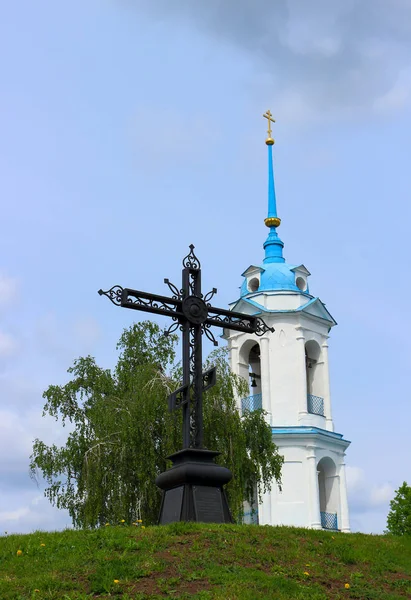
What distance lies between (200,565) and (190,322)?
4.47 metres

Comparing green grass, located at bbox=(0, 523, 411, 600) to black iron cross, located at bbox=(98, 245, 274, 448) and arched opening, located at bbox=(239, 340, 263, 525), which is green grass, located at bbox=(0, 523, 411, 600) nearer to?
black iron cross, located at bbox=(98, 245, 274, 448)

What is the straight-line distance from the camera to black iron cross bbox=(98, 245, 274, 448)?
490 inches

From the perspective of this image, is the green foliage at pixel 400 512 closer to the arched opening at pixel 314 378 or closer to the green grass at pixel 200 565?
the arched opening at pixel 314 378

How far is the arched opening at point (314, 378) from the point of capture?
3159 cm

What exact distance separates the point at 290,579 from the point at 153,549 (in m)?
1.63

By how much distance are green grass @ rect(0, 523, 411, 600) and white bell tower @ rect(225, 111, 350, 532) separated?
18.5m

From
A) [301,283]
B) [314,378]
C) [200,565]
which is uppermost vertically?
[301,283]

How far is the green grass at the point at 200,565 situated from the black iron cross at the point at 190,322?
208 cm

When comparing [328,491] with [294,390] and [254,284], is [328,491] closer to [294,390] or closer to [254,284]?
[294,390]

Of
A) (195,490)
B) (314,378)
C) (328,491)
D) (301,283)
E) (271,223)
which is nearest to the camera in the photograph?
(195,490)

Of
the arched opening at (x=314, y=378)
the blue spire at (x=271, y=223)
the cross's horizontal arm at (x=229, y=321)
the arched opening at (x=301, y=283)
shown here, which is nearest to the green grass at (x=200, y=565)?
the cross's horizontal arm at (x=229, y=321)

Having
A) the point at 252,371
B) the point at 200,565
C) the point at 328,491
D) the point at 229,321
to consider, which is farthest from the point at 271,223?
the point at 200,565

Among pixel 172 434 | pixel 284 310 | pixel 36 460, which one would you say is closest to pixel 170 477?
pixel 172 434

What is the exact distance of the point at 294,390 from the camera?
3092 cm
